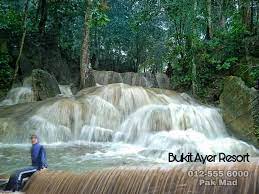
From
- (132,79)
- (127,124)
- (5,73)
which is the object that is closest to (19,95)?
(5,73)

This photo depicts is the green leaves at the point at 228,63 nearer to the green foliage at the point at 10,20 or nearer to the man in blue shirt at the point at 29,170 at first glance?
the green foliage at the point at 10,20

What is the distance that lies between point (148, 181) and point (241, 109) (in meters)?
7.29

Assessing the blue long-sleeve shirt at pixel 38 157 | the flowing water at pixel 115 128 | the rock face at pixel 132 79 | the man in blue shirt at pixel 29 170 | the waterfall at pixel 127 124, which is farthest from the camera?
the rock face at pixel 132 79

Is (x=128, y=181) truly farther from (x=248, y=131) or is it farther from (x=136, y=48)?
(x=136, y=48)

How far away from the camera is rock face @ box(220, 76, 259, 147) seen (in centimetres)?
1099

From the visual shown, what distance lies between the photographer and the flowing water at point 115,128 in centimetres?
930

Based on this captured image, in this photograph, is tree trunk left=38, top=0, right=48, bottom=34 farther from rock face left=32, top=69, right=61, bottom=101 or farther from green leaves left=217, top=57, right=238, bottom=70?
green leaves left=217, top=57, right=238, bottom=70

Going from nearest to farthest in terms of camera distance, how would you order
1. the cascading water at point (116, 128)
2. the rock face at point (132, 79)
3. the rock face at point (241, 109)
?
the cascading water at point (116, 128), the rock face at point (241, 109), the rock face at point (132, 79)

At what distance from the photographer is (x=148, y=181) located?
497 centimetres

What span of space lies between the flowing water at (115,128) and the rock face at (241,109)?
1.09ft

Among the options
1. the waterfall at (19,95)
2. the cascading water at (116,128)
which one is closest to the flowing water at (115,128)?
the cascading water at (116,128)

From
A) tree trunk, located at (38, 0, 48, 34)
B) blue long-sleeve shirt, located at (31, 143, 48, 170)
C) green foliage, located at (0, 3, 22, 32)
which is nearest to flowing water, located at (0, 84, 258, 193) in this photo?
blue long-sleeve shirt, located at (31, 143, 48, 170)

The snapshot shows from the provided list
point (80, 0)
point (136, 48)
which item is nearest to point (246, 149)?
point (80, 0)

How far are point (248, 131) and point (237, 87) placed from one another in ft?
5.17
